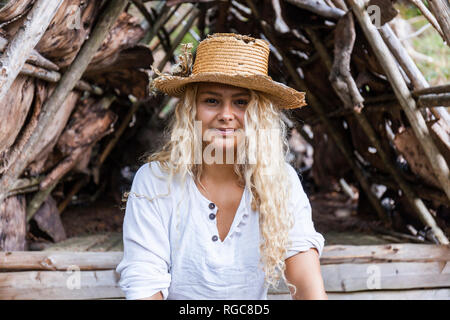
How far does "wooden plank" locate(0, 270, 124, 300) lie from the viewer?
99.2 inches

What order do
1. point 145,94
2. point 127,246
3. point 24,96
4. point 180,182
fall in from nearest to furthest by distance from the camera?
1. point 127,246
2. point 180,182
3. point 24,96
4. point 145,94

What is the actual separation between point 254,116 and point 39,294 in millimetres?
1770

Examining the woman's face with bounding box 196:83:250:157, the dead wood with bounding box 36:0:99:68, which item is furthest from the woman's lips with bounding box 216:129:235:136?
the dead wood with bounding box 36:0:99:68

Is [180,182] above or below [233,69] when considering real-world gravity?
below

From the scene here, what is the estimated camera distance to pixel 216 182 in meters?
1.87

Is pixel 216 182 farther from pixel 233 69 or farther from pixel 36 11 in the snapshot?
pixel 36 11

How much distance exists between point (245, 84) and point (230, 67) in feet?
0.31

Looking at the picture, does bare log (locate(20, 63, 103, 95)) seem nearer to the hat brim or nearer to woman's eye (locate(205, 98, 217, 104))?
the hat brim

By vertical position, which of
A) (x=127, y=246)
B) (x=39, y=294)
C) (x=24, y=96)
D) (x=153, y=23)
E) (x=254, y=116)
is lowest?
(x=39, y=294)

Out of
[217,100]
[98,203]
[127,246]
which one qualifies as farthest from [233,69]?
[98,203]

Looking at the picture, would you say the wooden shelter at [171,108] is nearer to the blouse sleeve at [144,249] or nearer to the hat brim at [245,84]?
the hat brim at [245,84]

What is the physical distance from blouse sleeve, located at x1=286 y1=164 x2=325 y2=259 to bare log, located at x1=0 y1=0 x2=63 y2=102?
126 centimetres

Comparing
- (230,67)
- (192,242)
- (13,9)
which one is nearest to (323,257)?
(192,242)

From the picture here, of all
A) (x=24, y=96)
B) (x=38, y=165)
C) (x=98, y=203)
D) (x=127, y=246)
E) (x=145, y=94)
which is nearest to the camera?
(x=127, y=246)
